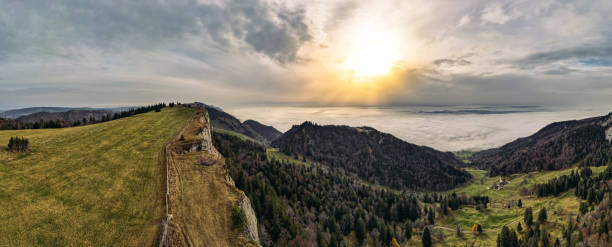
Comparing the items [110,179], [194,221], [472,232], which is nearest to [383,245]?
[472,232]

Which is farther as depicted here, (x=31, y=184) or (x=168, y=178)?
(x=168, y=178)

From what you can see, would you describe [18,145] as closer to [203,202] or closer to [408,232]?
[203,202]

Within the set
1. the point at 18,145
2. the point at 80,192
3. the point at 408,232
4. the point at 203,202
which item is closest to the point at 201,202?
the point at 203,202

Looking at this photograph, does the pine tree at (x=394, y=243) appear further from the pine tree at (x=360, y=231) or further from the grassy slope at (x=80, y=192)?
the grassy slope at (x=80, y=192)

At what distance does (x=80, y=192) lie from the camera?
3809 cm

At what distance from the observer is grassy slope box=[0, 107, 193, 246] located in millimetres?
30672

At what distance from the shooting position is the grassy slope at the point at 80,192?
30672mm

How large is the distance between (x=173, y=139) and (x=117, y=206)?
1217 inches

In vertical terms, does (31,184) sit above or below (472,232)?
above

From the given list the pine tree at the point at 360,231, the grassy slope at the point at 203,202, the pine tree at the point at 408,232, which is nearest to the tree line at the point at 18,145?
the grassy slope at the point at 203,202

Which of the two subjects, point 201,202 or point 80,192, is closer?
point 80,192

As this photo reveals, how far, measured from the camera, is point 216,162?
5900 centimetres

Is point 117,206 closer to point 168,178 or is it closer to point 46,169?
point 168,178

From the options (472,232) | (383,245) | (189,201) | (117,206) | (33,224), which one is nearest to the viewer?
(33,224)
